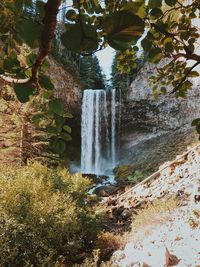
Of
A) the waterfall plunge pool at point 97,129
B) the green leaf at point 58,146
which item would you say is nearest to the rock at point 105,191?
the waterfall plunge pool at point 97,129

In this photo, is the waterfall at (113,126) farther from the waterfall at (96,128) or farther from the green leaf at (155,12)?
the green leaf at (155,12)

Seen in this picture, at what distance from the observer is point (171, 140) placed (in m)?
16.8

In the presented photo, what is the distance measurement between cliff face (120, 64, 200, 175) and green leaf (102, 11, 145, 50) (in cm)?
1495

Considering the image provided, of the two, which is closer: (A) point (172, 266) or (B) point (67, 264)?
(A) point (172, 266)

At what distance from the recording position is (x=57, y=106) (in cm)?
82

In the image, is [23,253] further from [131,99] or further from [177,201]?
[131,99]

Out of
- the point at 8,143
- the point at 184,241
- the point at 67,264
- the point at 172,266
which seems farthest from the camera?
the point at 8,143

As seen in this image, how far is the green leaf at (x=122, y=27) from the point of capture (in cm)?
56

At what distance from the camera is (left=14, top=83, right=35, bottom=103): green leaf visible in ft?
2.35

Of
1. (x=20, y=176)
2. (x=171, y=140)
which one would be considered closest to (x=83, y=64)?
(x=171, y=140)

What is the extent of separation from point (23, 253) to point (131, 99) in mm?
15585

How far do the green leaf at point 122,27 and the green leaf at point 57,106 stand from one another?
10.8 inches

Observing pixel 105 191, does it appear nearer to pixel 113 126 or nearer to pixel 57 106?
pixel 113 126

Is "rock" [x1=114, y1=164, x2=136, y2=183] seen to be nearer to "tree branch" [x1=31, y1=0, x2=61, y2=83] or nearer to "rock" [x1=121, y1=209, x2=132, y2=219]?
"rock" [x1=121, y1=209, x2=132, y2=219]
